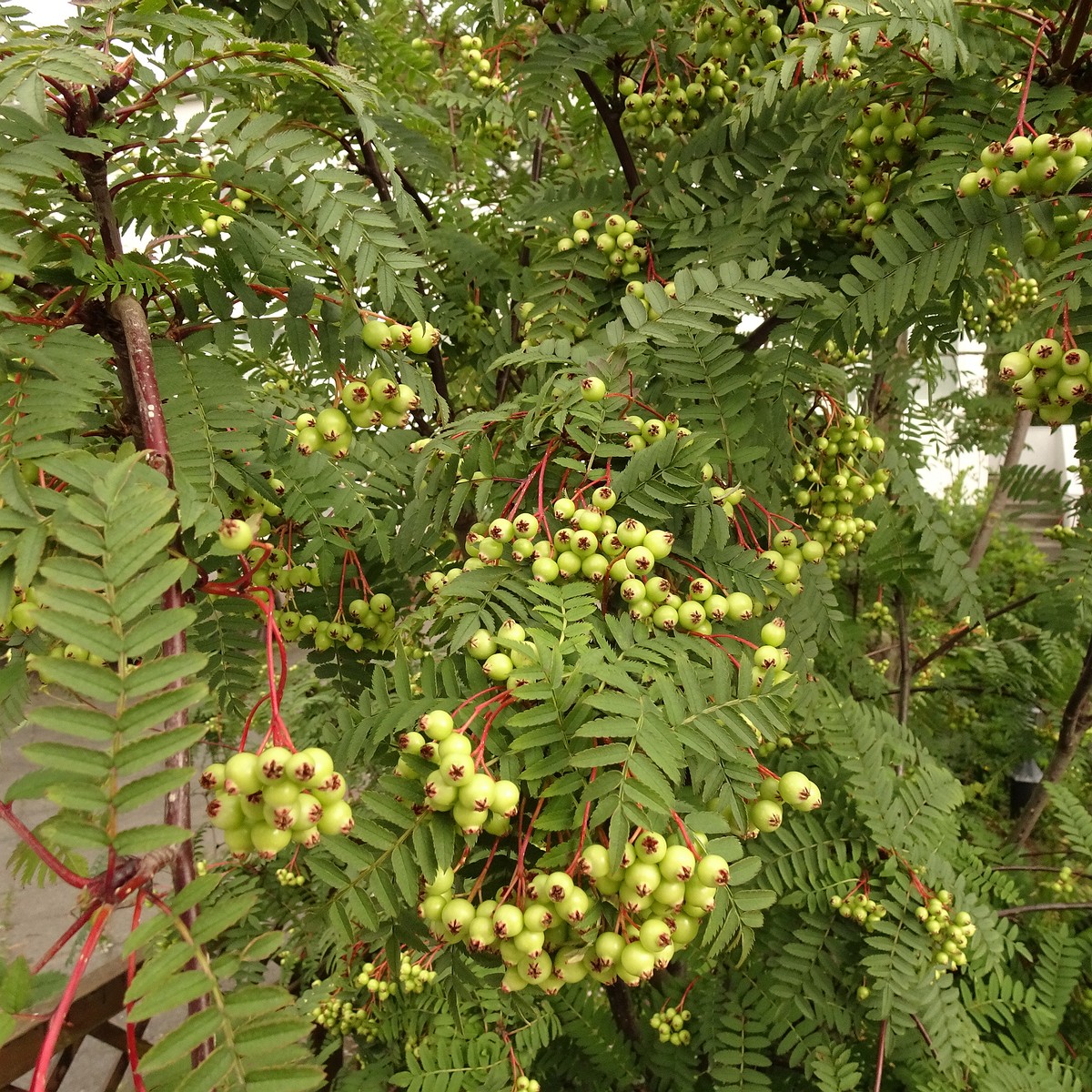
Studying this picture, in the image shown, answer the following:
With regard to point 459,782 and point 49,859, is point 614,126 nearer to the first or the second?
point 459,782

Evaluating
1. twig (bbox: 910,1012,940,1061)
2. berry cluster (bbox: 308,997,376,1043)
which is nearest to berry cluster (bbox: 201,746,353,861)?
twig (bbox: 910,1012,940,1061)

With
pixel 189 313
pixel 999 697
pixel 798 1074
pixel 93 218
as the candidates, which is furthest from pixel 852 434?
pixel 999 697

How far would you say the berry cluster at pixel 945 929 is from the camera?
1.91 meters

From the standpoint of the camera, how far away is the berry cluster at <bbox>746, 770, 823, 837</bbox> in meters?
1.19

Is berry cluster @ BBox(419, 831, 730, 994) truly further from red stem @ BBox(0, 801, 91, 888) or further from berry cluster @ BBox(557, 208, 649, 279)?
berry cluster @ BBox(557, 208, 649, 279)

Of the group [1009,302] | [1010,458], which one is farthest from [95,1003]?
[1009,302]

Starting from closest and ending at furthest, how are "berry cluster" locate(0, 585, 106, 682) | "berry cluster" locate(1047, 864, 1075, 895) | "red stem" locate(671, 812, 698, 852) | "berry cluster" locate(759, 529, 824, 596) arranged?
"berry cluster" locate(0, 585, 106, 682) → "red stem" locate(671, 812, 698, 852) → "berry cluster" locate(759, 529, 824, 596) → "berry cluster" locate(1047, 864, 1075, 895)

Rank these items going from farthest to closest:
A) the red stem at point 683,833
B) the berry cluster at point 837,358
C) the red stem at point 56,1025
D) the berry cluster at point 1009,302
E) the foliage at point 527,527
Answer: the berry cluster at point 1009,302
the berry cluster at point 837,358
the red stem at point 683,833
the foliage at point 527,527
the red stem at point 56,1025

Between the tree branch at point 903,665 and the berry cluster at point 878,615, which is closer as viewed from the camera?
the tree branch at point 903,665

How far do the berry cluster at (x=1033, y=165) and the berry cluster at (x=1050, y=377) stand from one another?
0.27m

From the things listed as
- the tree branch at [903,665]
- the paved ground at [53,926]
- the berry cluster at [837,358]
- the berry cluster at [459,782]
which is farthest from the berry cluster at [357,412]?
the paved ground at [53,926]

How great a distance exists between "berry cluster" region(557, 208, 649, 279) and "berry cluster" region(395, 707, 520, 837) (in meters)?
1.41

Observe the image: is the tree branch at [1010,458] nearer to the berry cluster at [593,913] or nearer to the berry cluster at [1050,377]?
the berry cluster at [1050,377]

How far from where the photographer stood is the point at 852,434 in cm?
202
